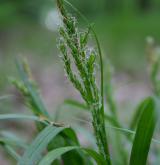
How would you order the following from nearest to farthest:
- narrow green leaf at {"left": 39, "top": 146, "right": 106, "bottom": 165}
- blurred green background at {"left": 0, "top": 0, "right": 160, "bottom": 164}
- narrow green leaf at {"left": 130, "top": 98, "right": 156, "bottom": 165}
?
1. narrow green leaf at {"left": 39, "top": 146, "right": 106, "bottom": 165}
2. narrow green leaf at {"left": 130, "top": 98, "right": 156, "bottom": 165}
3. blurred green background at {"left": 0, "top": 0, "right": 160, "bottom": 164}

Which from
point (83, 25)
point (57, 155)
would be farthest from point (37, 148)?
point (83, 25)

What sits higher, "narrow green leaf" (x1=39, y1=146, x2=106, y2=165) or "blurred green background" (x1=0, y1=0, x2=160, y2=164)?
"blurred green background" (x1=0, y1=0, x2=160, y2=164)

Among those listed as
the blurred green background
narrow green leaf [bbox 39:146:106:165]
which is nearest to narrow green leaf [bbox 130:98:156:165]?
narrow green leaf [bbox 39:146:106:165]

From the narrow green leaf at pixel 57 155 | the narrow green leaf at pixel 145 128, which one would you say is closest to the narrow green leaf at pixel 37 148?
the narrow green leaf at pixel 57 155

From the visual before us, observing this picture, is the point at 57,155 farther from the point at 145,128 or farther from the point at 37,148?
the point at 145,128

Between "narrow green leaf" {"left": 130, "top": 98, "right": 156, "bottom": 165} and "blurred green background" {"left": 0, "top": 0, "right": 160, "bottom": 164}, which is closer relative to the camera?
"narrow green leaf" {"left": 130, "top": 98, "right": 156, "bottom": 165}

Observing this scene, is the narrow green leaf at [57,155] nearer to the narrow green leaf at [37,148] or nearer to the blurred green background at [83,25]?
the narrow green leaf at [37,148]

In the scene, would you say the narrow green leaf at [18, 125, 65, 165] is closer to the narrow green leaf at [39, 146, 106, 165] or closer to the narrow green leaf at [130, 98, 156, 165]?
the narrow green leaf at [39, 146, 106, 165]

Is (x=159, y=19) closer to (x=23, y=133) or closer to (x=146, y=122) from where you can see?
(x=23, y=133)

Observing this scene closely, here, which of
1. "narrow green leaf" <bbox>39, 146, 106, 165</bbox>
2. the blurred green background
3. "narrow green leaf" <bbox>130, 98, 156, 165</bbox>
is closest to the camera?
"narrow green leaf" <bbox>39, 146, 106, 165</bbox>
